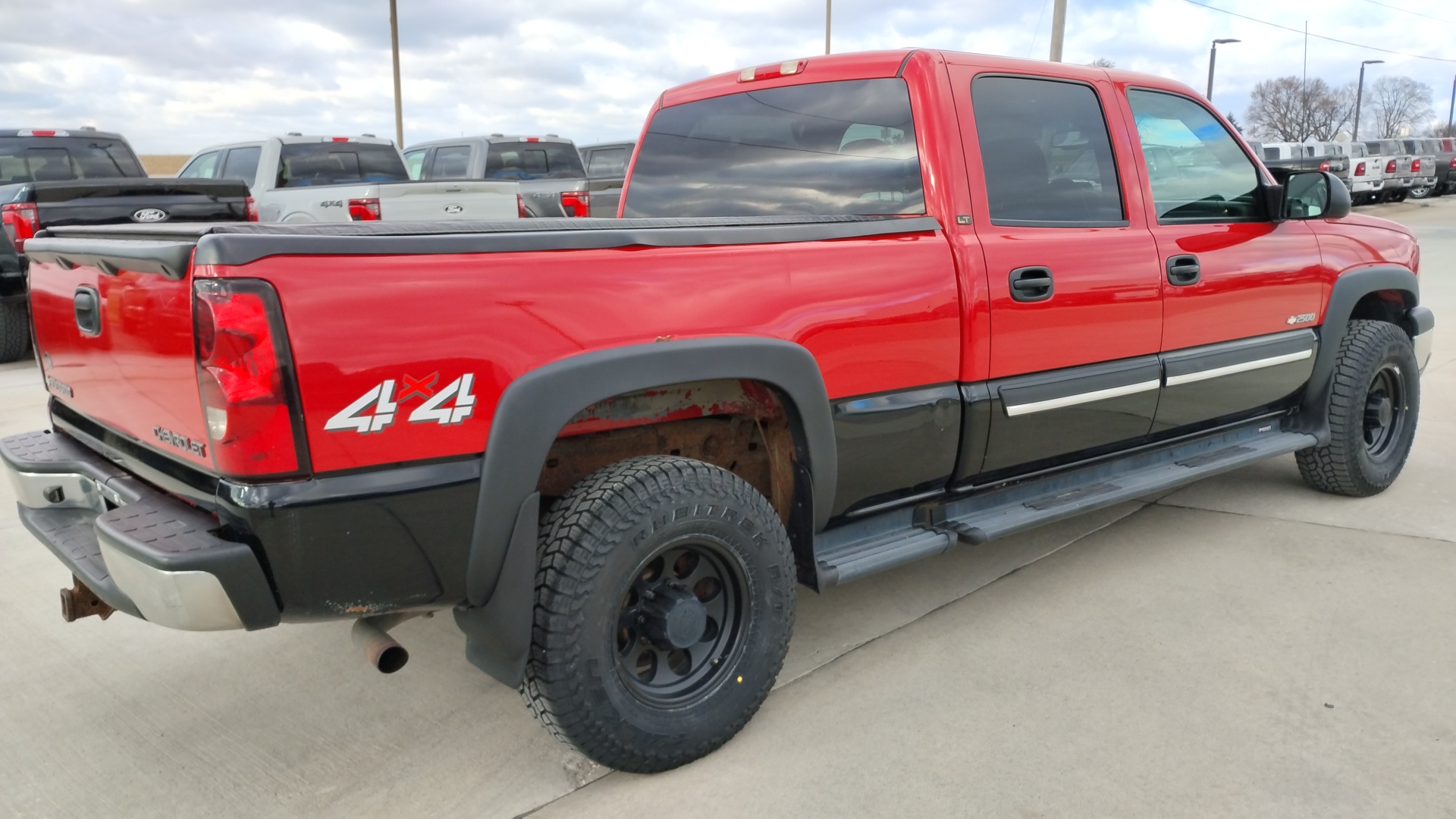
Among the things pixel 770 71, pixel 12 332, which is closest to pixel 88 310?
pixel 770 71

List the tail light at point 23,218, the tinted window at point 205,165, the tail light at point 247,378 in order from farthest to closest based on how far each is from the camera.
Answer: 1. the tinted window at point 205,165
2. the tail light at point 23,218
3. the tail light at point 247,378

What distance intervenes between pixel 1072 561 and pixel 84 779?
3239 mm

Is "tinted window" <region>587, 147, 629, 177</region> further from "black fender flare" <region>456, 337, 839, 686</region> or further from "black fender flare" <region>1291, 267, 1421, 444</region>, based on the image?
"black fender flare" <region>456, 337, 839, 686</region>

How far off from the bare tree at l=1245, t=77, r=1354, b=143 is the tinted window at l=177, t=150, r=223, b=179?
202 feet

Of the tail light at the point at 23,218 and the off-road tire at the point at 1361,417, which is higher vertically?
the tail light at the point at 23,218

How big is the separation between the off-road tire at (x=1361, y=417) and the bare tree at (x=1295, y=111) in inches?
2507

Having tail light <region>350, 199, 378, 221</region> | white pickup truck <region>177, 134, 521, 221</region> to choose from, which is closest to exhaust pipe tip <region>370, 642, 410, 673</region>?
white pickup truck <region>177, 134, 521, 221</region>

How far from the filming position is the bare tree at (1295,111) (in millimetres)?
61562

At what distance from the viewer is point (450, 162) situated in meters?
13.2

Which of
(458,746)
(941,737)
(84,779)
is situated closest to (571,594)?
(458,746)

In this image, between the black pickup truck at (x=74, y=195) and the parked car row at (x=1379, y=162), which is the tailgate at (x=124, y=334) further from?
the parked car row at (x=1379, y=162)

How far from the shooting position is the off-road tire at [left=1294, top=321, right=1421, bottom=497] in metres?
4.49

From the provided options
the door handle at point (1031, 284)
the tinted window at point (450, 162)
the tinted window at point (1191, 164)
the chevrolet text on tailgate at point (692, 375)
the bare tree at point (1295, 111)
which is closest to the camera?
the chevrolet text on tailgate at point (692, 375)

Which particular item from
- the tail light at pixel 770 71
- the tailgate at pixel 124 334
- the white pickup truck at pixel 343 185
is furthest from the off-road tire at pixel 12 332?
→ the tail light at pixel 770 71
